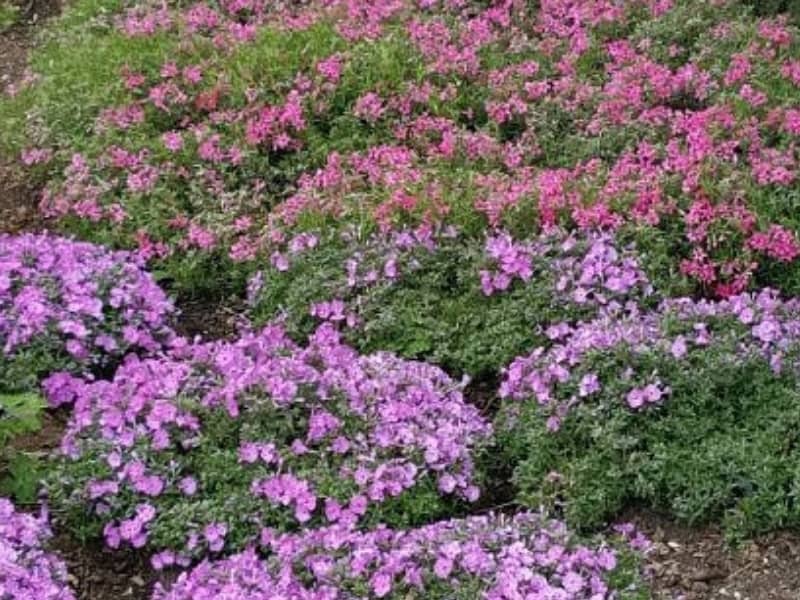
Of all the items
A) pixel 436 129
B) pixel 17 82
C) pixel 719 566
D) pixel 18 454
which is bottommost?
pixel 17 82

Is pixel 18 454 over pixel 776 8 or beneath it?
beneath

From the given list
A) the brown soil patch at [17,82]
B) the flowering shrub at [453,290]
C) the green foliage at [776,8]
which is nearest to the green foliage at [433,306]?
the flowering shrub at [453,290]

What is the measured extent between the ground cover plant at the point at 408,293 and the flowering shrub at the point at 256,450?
11 mm

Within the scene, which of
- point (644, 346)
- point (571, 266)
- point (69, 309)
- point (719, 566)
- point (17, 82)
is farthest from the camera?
point (17, 82)

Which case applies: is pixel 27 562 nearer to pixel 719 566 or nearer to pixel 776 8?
pixel 719 566

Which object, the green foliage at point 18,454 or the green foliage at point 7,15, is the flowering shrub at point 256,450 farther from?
the green foliage at point 7,15

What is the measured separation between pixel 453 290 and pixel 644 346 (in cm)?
105

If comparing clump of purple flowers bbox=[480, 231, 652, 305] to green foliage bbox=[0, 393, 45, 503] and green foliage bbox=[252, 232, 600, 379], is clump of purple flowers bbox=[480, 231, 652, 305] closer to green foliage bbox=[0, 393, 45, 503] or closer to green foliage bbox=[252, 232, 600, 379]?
green foliage bbox=[252, 232, 600, 379]

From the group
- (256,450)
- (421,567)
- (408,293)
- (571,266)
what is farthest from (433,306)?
(421,567)

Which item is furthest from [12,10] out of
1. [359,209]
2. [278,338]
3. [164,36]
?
[278,338]

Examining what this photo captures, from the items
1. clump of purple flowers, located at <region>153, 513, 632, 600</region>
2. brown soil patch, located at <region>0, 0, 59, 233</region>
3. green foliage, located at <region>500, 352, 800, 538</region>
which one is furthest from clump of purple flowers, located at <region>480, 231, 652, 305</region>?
brown soil patch, located at <region>0, 0, 59, 233</region>

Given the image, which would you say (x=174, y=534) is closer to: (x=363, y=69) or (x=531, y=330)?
(x=531, y=330)

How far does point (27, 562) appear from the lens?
4473 millimetres

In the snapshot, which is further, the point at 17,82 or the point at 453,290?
the point at 17,82
